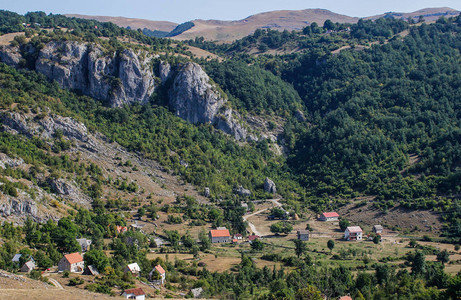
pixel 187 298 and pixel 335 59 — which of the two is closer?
pixel 187 298

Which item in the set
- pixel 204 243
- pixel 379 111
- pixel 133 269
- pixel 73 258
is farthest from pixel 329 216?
pixel 73 258

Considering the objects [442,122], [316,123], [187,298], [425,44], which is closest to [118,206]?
[187,298]

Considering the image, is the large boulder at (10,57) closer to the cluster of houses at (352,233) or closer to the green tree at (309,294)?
the cluster of houses at (352,233)

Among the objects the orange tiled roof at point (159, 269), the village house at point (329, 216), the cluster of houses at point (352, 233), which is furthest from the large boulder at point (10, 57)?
the village house at point (329, 216)

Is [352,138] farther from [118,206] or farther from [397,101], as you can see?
[118,206]

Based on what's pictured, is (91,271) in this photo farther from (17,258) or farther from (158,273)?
(17,258)

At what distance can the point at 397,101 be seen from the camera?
118188 mm

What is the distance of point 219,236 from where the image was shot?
7662 centimetres

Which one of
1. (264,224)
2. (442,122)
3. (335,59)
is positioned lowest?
(264,224)

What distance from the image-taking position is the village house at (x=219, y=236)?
251ft

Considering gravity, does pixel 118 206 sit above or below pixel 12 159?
below

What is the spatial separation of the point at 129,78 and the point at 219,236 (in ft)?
151

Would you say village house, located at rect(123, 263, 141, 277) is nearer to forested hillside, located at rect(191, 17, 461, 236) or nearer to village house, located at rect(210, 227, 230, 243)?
village house, located at rect(210, 227, 230, 243)

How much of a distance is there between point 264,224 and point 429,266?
109 feet
